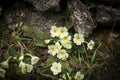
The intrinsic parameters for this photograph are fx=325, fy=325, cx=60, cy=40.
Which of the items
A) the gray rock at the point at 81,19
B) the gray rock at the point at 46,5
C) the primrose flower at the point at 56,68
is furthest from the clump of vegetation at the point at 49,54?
the gray rock at the point at 46,5

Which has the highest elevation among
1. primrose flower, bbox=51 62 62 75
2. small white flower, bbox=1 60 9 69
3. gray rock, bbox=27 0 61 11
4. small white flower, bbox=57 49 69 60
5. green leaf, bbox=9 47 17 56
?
gray rock, bbox=27 0 61 11

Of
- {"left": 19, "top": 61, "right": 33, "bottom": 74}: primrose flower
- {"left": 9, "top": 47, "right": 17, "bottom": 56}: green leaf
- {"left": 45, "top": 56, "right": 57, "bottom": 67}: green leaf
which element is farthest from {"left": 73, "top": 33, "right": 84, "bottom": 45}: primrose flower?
{"left": 9, "top": 47, "right": 17, "bottom": 56}: green leaf

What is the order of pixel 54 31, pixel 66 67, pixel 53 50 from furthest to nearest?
pixel 54 31 < pixel 53 50 < pixel 66 67

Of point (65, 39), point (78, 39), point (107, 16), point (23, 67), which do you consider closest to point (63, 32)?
point (65, 39)

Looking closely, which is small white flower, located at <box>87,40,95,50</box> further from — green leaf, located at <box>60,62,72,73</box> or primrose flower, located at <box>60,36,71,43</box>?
green leaf, located at <box>60,62,72,73</box>

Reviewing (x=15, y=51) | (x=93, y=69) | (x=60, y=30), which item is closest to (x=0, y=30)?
(x=15, y=51)

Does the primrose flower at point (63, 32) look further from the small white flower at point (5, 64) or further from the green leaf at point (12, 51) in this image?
the small white flower at point (5, 64)

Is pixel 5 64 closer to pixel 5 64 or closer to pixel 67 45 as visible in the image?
pixel 5 64
